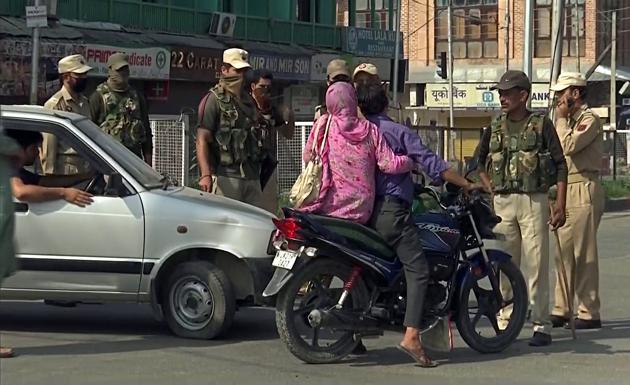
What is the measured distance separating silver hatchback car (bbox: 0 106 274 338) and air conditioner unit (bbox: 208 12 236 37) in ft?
69.2

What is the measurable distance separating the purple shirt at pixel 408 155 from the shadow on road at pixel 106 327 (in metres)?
1.71

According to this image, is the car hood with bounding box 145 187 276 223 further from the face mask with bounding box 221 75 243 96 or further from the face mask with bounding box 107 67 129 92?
the face mask with bounding box 107 67 129 92

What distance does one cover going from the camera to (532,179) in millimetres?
8461

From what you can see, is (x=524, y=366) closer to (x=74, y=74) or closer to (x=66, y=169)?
(x=66, y=169)

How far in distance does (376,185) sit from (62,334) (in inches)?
106

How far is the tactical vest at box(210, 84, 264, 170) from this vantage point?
9047 mm

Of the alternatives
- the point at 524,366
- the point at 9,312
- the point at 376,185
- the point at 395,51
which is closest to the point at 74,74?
the point at 9,312

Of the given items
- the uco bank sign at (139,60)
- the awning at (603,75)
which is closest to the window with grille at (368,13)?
the awning at (603,75)

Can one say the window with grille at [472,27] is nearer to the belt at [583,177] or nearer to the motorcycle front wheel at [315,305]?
the belt at [583,177]

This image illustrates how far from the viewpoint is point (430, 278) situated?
7.69m

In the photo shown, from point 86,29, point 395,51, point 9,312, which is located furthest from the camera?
point 395,51

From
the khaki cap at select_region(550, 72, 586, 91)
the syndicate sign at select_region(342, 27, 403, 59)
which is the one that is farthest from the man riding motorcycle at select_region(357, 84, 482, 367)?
the syndicate sign at select_region(342, 27, 403, 59)

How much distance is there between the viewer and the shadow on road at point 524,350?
7852mm

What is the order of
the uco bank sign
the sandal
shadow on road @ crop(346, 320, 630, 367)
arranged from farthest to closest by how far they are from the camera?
the uco bank sign
shadow on road @ crop(346, 320, 630, 367)
the sandal
